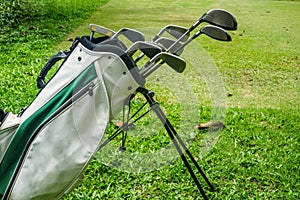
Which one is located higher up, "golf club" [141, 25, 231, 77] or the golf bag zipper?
"golf club" [141, 25, 231, 77]

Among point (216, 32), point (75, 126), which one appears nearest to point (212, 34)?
point (216, 32)

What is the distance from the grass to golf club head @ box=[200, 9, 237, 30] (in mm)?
176

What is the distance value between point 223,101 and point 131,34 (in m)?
0.50

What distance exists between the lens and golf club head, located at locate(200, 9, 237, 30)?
5.18ft

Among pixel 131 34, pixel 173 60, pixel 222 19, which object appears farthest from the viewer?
pixel 131 34

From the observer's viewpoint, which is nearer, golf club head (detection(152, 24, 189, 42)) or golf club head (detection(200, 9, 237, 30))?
golf club head (detection(200, 9, 237, 30))

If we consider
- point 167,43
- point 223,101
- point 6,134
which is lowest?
point 223,101

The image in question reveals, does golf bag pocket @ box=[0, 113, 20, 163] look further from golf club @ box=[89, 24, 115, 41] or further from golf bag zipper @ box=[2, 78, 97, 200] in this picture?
golf club @ box=[89, 24, 115, 41]

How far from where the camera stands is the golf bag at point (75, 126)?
1.51m

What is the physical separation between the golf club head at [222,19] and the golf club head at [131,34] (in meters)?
0.24

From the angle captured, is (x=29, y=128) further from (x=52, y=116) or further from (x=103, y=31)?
(x=103, y=31)

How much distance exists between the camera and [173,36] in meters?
1.82

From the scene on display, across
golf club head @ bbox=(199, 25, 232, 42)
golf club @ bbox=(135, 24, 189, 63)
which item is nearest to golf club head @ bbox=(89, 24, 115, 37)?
golf club @ bbox=(135, 24, 189, 63)

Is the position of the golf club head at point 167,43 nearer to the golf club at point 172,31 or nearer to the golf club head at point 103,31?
the golf club at point 172,31
